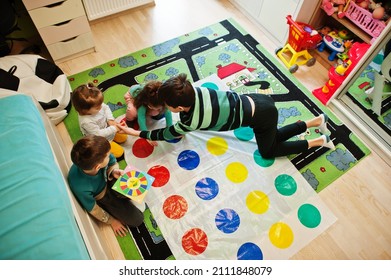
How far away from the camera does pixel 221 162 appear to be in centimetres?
172

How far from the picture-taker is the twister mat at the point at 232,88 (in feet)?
5.46

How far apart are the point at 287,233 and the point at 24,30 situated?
2.47 meters

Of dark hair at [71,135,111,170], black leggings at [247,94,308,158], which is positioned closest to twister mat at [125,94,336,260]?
black leggings at [247,94,308,158]

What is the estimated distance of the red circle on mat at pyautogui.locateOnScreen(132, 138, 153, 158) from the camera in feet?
5.66

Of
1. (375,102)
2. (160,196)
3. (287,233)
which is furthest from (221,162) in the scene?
(375,102)

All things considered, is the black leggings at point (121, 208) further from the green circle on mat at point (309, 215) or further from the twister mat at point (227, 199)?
the green circle on mat at point (309, 215)

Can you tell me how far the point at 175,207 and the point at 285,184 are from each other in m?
0.70

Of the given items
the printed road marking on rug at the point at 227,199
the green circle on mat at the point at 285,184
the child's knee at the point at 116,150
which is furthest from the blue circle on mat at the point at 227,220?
the child's knee at the point at 116,150

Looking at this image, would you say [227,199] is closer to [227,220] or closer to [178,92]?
[227,220]

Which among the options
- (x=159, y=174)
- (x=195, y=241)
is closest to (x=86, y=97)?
(x=159, y=174)

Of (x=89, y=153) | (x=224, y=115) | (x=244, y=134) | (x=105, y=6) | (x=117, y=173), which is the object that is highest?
(x=89, y=153)

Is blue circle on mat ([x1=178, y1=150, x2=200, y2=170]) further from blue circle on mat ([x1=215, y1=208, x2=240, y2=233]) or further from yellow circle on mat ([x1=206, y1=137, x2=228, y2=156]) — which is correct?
blue circle on mat ([x1=215, y1=208, x2=240, y2=233])

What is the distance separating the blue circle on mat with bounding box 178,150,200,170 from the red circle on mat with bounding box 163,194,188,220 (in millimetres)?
206

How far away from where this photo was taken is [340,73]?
1959 millimetres
